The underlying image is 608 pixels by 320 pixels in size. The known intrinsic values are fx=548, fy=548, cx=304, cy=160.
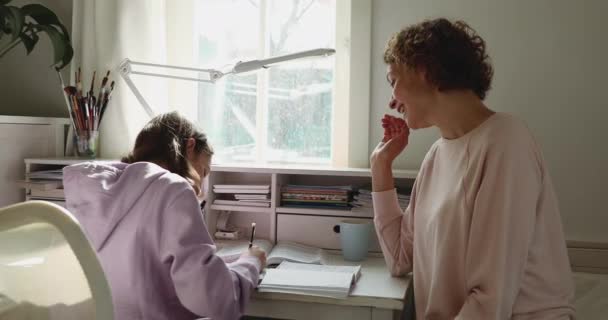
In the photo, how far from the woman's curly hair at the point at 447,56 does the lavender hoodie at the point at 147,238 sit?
0.60 meters

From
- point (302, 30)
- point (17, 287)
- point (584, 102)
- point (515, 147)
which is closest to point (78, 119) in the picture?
point (302, 30)

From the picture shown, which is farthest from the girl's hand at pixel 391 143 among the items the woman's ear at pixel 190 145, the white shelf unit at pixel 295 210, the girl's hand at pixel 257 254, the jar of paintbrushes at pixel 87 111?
the jar of paintbrushes at pixel 87 111

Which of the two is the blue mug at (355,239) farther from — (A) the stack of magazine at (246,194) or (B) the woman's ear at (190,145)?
(B) the woman's ear at (190,145)

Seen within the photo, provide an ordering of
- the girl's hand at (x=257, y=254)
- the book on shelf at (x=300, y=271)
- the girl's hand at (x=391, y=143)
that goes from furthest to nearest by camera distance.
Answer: the girl's hand at (x=391, y=143), the girl's hand at (x=257, y=254), the book on shelf at (x=300, y=271)

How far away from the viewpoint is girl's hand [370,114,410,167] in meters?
1.58

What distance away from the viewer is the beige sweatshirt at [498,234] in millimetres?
1102

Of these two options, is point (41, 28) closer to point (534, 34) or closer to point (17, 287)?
point (17, 287)

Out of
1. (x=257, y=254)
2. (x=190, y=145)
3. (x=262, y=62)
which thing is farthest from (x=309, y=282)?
(x=262, y=62)

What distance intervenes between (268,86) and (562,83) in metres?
1.07

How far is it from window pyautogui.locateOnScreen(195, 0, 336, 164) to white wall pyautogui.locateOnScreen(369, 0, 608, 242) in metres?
0.58

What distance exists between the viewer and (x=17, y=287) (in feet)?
2.56

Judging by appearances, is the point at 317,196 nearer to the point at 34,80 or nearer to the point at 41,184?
the point at 41,184

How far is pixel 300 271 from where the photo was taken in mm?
1472

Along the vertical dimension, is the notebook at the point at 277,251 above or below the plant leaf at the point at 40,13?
below
